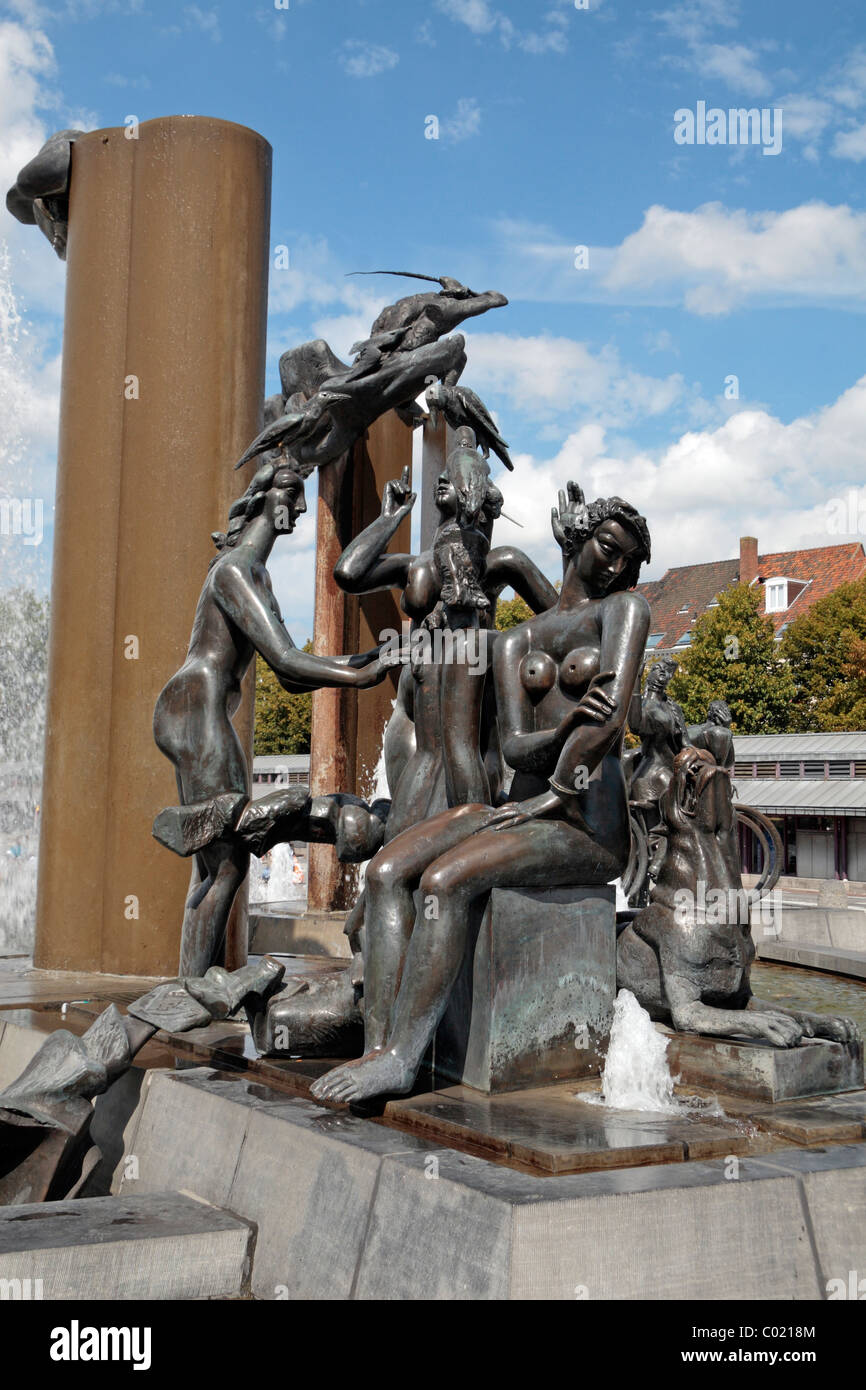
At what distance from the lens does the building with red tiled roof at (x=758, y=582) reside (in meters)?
55.7

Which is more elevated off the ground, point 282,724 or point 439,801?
point 282,724

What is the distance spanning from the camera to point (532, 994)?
433cm

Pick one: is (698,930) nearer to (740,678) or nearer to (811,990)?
(811,990)

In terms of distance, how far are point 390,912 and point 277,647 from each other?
1.28 m

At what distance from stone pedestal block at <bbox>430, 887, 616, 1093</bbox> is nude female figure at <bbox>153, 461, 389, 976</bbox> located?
137 centimetres

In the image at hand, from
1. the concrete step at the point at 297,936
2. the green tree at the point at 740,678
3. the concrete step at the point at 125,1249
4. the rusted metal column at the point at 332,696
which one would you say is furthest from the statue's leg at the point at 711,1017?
the green tree at the point at 740,678

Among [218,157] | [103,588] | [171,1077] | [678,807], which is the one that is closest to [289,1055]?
[171,1077]

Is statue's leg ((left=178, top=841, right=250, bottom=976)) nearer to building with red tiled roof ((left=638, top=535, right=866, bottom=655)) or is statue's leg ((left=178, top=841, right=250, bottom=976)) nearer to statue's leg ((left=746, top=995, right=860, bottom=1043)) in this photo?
statue's leg ((left=746, top=995, right=860, bottom=1043))

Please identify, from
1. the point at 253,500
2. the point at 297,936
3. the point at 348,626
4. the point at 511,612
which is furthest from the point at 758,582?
the point at 253,500

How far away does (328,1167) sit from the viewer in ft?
11.6

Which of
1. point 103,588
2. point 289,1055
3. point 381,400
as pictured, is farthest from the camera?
point 381,400

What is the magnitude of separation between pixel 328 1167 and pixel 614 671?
69.6 inches

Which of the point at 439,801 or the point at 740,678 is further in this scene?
the point at 740,678

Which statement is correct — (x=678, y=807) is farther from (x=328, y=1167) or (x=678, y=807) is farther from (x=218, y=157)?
(x=218, y=157)
